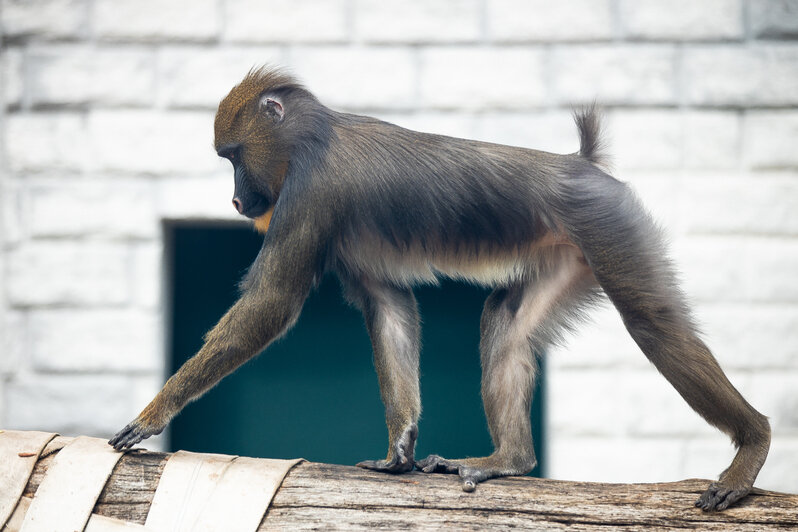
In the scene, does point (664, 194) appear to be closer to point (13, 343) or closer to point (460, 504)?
point (460, 504)

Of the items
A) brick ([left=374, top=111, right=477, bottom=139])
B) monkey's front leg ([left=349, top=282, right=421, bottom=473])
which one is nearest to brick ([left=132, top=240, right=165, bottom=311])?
brick ([left=374, top=111, right=477, bottom=139])

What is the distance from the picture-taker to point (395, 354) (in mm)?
2703

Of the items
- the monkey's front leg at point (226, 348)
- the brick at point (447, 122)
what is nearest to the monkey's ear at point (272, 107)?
the monkey's front leg at point (226, 348)

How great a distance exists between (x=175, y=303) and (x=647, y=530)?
2598 mm

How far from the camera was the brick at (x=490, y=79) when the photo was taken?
376 centimetres

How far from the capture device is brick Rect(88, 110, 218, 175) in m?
3.78

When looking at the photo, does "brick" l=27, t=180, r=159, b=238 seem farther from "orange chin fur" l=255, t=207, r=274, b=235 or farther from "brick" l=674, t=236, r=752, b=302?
"brick" l=674, t=236, r=752, b=302

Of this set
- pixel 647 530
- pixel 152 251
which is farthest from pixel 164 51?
pixel 647 530

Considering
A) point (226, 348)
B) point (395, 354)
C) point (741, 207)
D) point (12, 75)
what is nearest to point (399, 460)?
point (395, 354)

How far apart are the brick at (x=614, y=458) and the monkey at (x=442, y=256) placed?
3.59 feet

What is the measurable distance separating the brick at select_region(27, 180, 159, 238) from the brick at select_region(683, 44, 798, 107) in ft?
8.24

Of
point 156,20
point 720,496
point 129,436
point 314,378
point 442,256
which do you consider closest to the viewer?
point 720,496

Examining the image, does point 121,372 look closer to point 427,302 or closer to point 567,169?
point 427,302

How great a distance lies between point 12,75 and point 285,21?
1.26 meters
